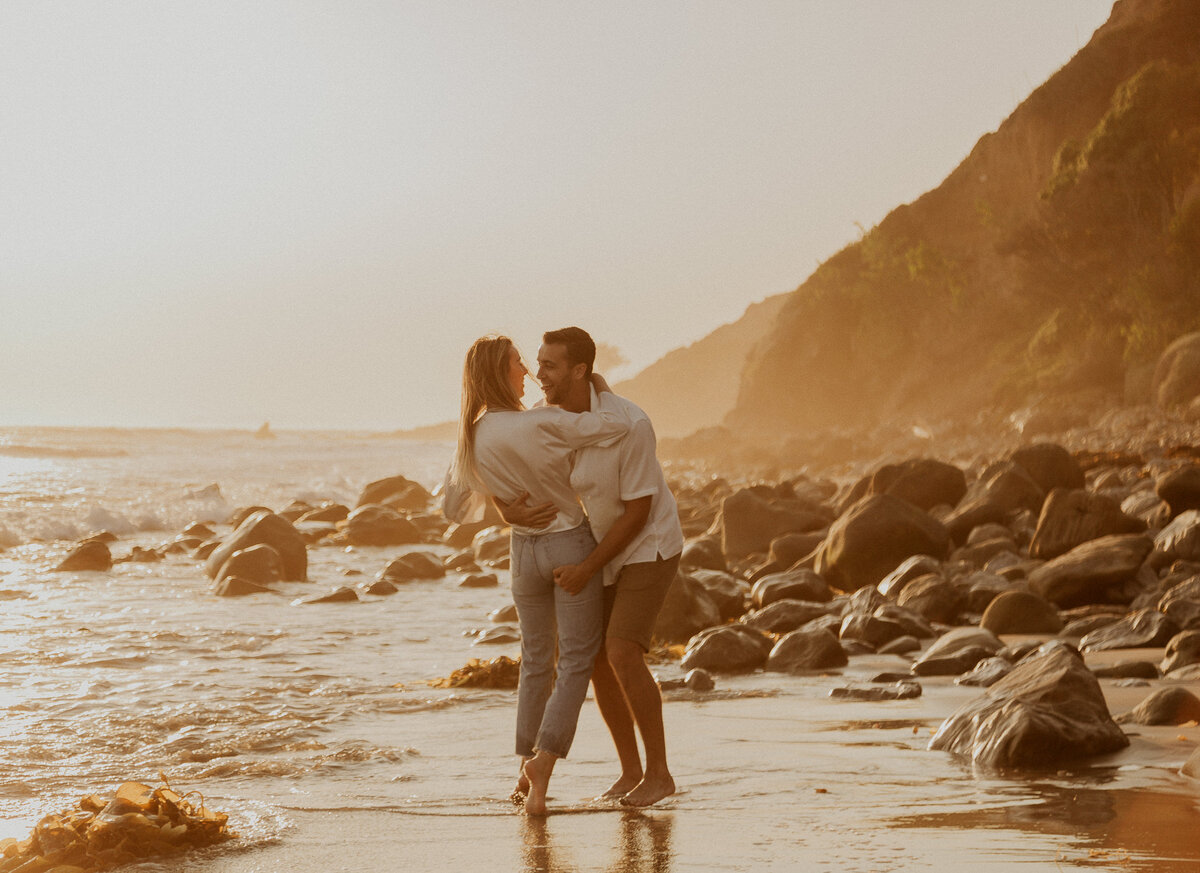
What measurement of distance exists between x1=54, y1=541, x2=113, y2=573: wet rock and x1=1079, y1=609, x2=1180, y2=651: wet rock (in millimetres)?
11847

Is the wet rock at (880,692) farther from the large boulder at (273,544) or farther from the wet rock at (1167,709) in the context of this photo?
the large boulder at (273,544)

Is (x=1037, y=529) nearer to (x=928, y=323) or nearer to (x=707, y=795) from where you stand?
(x=707, y=795)

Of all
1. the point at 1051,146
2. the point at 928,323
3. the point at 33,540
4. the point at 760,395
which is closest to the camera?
the point at 33,540

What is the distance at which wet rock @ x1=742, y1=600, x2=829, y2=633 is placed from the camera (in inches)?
403

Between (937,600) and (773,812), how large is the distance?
619 cm

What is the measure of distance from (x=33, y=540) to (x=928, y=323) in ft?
167

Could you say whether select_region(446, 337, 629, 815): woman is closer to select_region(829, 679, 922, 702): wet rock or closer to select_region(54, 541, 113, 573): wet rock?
select_region(829, 679, 922, 702): wet rock

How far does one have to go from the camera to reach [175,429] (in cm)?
8169

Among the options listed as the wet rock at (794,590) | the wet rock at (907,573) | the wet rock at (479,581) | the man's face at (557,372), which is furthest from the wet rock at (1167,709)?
the wet rock at (479,581)

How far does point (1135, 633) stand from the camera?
8398mm

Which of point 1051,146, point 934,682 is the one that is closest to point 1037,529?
point 934,682

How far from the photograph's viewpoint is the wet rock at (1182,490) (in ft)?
42.5

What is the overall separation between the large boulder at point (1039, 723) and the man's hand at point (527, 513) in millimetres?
2164

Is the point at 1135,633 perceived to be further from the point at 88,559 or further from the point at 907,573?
the point at 88,559
